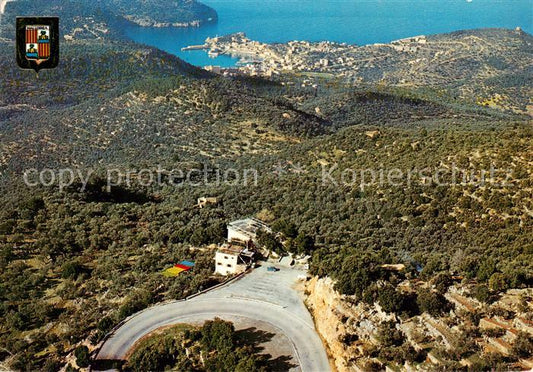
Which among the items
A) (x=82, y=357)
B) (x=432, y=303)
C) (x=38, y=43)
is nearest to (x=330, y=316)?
(x=432, y=303)

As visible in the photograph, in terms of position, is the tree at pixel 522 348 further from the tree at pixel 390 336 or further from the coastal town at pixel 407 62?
the coastal town at pixel 407 62

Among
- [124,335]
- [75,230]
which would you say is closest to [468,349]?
[124,335]

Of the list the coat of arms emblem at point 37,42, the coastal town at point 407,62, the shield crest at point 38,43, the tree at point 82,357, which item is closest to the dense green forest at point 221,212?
the tree at point 82,357

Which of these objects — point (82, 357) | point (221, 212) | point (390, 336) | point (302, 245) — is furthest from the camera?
point (221, 212)

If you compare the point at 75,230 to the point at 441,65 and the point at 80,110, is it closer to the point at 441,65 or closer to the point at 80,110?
the point at 80,110

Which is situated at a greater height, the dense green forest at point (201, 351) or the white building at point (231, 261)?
the white building at point (231, 261)

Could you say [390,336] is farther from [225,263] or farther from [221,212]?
[221,212]
